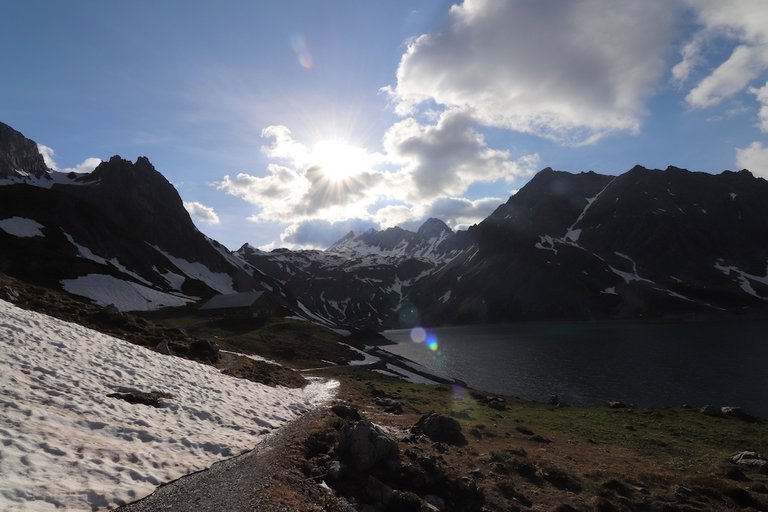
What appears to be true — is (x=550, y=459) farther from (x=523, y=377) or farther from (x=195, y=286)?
(x=195, y=286)

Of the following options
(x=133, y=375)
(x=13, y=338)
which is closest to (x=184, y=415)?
(x=133, y=375)

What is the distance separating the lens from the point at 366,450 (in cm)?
1711

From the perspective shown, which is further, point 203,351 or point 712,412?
point 712,412

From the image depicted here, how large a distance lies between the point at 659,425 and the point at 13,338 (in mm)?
47206

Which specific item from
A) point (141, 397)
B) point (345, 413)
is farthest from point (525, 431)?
point (141, 397)

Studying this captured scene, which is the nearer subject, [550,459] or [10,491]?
[10,491]

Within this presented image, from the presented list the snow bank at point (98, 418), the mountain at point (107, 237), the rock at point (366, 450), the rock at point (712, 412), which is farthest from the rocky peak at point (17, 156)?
the rock at point (712, 412)

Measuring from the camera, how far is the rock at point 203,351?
116 ft

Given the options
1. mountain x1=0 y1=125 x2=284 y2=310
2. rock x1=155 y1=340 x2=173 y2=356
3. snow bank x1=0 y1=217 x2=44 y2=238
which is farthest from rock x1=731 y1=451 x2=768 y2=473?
snow bank x1=0 y1=217 x2=44 y2=238

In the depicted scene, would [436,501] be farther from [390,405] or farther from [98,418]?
[390,405]

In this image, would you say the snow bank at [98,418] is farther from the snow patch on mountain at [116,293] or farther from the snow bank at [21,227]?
the snow bank at [21,227]

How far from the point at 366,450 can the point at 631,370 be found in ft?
243

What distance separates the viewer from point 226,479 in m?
13.8

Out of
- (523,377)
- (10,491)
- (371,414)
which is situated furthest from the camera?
(523,377)
